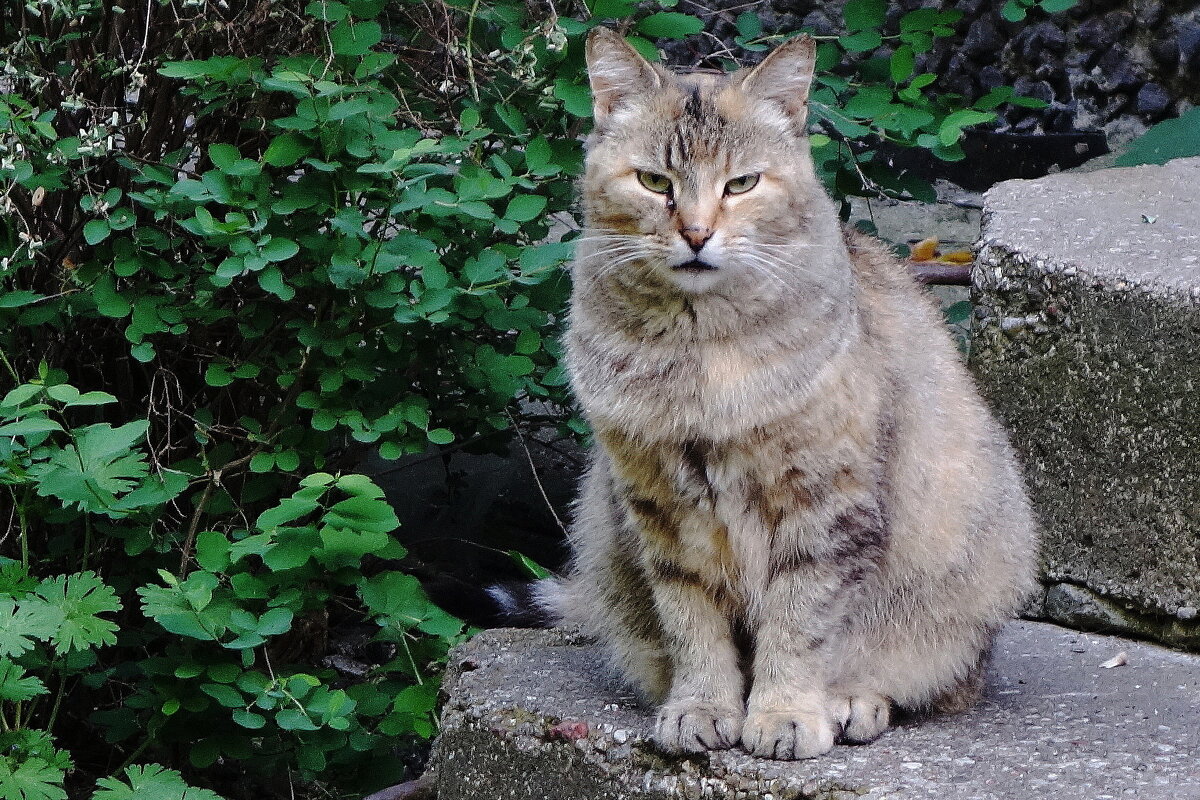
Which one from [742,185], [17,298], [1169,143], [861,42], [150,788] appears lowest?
[150,788]

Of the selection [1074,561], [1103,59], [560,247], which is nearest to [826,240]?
[560,247]

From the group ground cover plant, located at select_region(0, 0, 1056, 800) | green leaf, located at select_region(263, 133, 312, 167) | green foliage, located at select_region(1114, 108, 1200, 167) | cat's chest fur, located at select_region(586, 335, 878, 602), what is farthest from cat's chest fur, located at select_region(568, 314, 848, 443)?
green foliage, located at select_region(1114, 108, 1200, 167)

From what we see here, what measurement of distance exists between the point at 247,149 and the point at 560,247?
0.97 meters

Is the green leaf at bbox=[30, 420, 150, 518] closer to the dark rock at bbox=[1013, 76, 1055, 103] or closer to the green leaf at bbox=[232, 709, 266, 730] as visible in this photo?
the green leaf at bbox=[232, 709, 266, 730]

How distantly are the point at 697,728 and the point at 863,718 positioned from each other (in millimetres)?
353

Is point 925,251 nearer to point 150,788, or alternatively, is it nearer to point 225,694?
point 225,694

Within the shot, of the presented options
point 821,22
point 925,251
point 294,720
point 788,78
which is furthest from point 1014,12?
point 294,720

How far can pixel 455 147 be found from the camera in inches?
123

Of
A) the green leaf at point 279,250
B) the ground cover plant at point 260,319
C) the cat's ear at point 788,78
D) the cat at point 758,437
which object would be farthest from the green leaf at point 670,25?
the green leaf at point 279,250

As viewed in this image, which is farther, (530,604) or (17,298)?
(530,604)

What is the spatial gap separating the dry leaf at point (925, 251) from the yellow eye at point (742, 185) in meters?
2.52

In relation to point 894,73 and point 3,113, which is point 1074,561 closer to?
point 894,73

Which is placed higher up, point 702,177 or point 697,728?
point 702,177

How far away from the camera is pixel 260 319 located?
141 inches
